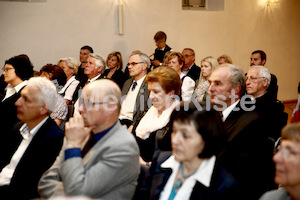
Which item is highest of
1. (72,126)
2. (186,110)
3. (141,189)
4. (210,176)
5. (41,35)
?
(41,35)

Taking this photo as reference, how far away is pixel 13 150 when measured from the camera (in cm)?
249

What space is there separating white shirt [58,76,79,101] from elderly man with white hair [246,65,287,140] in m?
2.80

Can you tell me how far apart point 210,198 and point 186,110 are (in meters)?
0.49

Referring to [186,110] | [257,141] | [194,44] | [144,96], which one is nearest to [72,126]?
[186,110]

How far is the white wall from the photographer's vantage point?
6391 millimetres

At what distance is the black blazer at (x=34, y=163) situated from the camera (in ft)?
7.05

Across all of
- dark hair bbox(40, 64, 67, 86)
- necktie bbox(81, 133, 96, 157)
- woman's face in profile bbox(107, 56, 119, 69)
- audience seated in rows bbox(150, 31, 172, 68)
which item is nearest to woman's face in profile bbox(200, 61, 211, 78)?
audience seated in rows bbox(150, 31, 172, 68)

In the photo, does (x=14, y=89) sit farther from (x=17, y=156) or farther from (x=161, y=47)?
(x=161, y=47)

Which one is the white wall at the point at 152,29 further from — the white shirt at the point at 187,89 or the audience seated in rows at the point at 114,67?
the white shirt at the point at 187,89

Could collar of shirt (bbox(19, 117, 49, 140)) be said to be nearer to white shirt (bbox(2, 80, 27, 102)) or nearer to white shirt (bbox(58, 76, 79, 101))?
white shirt (bbox(2, 80, 27, 102))

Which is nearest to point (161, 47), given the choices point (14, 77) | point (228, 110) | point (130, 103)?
point (130, 103)

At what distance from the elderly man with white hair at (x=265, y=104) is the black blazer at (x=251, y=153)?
733 millimetres

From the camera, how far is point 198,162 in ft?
5.62

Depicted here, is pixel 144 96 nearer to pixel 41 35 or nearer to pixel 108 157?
pixel 108 157
